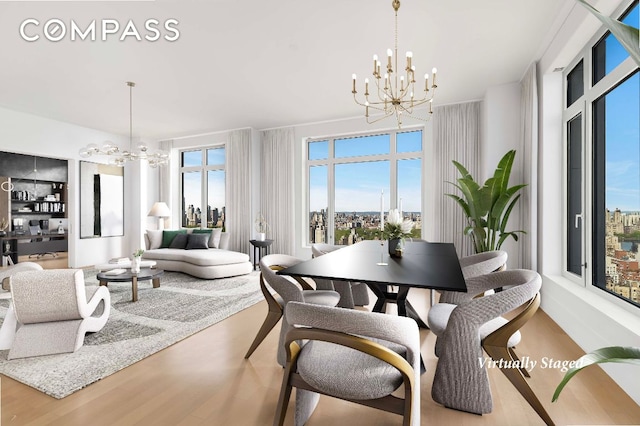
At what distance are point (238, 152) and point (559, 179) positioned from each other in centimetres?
546

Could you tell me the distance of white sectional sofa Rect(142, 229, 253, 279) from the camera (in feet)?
17.2

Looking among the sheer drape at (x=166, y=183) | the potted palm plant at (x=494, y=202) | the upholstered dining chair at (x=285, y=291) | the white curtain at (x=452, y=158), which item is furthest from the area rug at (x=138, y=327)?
the white curtain at (x=452, y=158)

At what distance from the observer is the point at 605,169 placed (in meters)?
2.71

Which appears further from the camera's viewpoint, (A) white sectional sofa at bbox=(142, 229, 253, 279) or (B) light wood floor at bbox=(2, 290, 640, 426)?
(A) white sectional sofa at bbox=(142, 229, 253, 279)

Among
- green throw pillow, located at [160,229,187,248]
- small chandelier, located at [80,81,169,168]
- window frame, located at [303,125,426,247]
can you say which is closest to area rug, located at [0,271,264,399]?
green throw pillow, located at [160,229,187,248]

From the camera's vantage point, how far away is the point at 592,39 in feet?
9.40

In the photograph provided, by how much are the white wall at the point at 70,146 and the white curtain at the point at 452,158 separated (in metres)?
6.81

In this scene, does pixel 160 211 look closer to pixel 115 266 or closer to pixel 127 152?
pixel 127 152

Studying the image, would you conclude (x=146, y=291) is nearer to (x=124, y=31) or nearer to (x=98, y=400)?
(x=98, y=400)

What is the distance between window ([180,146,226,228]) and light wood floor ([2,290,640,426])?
5153 mm

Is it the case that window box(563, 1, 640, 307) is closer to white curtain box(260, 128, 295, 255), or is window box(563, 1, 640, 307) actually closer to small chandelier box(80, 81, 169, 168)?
white curtain box(260, 128, 295, 255)

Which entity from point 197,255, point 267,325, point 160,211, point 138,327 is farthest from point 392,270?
point 160,211

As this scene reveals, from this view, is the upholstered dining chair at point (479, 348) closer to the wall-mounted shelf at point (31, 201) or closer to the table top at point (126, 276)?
the table top at point (126, 276)

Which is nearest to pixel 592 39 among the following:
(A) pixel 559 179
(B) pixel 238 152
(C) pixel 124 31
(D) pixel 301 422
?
(A) pixel 559 179
